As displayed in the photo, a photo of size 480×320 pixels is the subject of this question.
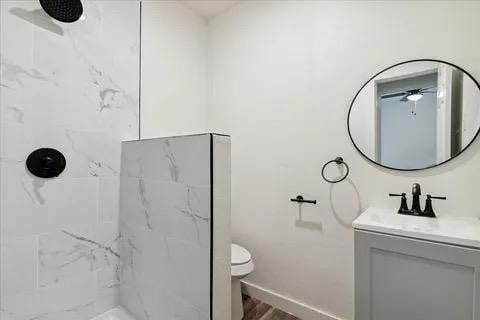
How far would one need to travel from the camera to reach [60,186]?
1.24 m

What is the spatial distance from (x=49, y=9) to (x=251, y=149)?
5.00 feet

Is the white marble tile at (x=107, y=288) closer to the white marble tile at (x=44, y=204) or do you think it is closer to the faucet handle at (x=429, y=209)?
the white marble tile at (x=44, y=204)

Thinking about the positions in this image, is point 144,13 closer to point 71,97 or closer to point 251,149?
point 71,97

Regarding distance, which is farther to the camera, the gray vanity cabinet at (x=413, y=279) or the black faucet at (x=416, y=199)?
the black faucet at (x=416, y=199)

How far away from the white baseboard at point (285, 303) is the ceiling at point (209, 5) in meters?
2.52

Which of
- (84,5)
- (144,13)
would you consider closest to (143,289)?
(84,5)

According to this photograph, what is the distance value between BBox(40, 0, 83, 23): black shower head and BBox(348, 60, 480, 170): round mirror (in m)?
1.71

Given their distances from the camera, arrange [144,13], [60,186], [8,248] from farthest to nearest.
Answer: [144,13], [60,186], [8,248]

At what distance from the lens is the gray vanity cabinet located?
3.18 feet

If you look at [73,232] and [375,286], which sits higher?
[73,232]

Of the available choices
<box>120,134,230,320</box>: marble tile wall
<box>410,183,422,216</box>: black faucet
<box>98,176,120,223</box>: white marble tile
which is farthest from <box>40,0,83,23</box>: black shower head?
<box>410,183,422,216</box>: black faucet

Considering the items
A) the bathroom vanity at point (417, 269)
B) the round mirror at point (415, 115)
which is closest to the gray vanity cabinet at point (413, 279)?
the bathroom vanity at point (417, 269)

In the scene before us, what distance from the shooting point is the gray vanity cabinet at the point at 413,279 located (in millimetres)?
968

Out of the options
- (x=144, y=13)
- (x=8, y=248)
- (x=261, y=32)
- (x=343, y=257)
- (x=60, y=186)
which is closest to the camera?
(x=8, y=248)
